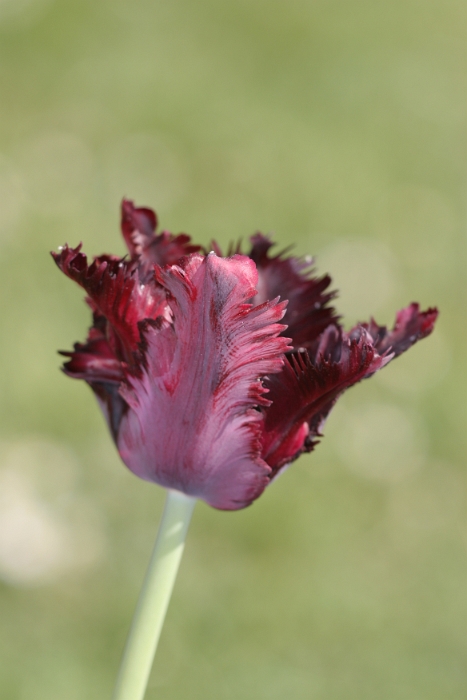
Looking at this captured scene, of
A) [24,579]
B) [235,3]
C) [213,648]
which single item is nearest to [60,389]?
[24,579]

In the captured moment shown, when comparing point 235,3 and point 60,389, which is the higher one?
point 235,3

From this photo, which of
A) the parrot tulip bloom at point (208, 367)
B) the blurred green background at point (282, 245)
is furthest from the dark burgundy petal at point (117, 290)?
the blurred green background at point (282, 245)

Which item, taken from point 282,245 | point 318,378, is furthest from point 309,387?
point 282,245

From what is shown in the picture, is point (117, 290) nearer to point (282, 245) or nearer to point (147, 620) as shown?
point (147, 620)

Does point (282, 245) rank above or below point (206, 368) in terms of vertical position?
above

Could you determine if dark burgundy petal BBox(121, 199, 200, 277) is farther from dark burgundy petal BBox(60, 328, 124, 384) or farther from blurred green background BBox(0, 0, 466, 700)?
blurred green background BBox(0, 0, 466, 700)

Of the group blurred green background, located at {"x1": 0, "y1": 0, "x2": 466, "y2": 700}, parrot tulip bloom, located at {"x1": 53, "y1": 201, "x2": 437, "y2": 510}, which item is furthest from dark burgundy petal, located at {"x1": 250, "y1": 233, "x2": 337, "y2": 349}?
blurred green background, located at {"x1": 0, "y1": 0, "x2": 466, "y2": 700}

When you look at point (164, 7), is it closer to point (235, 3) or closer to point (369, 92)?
point (235, 3)
